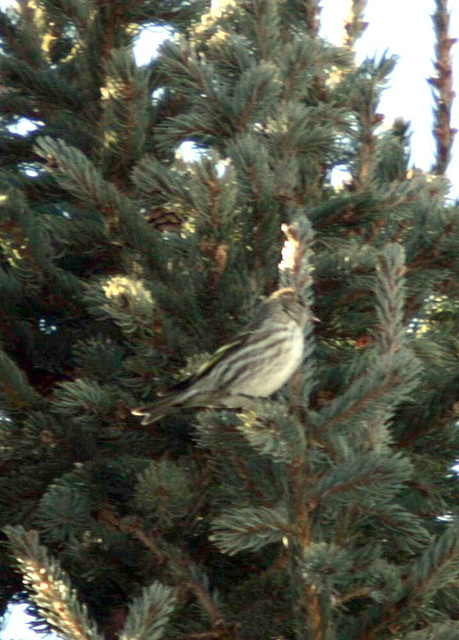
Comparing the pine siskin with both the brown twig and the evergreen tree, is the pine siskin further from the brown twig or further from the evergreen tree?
the brown twig

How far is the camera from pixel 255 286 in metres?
3.25

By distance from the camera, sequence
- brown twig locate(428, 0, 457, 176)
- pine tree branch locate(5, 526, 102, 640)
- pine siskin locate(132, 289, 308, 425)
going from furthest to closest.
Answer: brown twig locate(428, 0, 457, 176)
pine siskin locate(132, 289, 308, 425)
pine tree branch locate(5, 526, 102, 640)

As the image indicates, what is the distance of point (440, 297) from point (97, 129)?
4.52ft

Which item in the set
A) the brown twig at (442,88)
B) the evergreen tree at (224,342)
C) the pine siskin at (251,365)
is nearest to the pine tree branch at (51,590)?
the evergreen tree at (224,342)

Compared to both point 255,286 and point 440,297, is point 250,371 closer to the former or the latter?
point 255,286

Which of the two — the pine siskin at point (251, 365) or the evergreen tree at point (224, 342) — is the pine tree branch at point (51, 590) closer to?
the evergreen tree at point (224, 342)

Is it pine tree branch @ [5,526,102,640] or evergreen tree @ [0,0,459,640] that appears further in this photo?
evergreen tree @ [0,0,459,640]

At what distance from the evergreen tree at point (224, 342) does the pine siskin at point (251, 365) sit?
6 cm

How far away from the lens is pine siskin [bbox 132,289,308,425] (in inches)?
121

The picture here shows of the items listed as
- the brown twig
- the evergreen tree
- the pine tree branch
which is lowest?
the pine tree branch

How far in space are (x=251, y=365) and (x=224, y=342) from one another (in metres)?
0.30

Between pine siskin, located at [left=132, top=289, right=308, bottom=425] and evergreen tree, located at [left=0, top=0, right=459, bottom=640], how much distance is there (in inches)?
2.2

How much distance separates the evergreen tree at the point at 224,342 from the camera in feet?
8.24

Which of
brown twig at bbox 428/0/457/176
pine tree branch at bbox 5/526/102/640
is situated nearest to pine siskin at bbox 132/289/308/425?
pine tree branch at bbox 5/526/102/640
